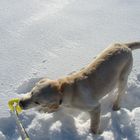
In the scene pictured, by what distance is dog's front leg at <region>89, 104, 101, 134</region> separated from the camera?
390cm

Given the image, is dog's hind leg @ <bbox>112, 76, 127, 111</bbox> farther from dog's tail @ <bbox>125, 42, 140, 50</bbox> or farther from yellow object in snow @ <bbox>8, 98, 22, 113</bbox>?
yellow object in snow @ <bbox>8, 98, 22, 113</bbox>

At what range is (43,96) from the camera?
3498mm

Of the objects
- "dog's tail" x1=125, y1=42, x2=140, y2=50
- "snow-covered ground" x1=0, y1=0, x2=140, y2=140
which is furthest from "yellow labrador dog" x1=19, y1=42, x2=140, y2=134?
"snow-covered ground" x1=0, y1=0, x2=140, y2=140

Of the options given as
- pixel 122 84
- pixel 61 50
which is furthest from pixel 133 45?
pixel 61 50

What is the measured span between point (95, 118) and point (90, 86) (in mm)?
310

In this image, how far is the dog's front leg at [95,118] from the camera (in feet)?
12.8

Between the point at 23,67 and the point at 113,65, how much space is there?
1.11 metres

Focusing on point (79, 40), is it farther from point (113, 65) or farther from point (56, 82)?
point (56, 82)

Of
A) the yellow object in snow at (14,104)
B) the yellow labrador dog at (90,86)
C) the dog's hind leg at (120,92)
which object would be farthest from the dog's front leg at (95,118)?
the yellow object in snow at (14,104)

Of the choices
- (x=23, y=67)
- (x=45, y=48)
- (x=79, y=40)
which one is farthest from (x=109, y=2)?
(x=23, y=67)

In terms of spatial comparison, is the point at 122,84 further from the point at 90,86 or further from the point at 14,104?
the point at 14,104

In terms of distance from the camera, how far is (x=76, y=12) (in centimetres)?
587

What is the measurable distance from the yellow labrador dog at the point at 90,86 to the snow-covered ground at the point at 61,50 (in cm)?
19

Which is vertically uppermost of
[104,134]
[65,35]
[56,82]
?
[56,82]
